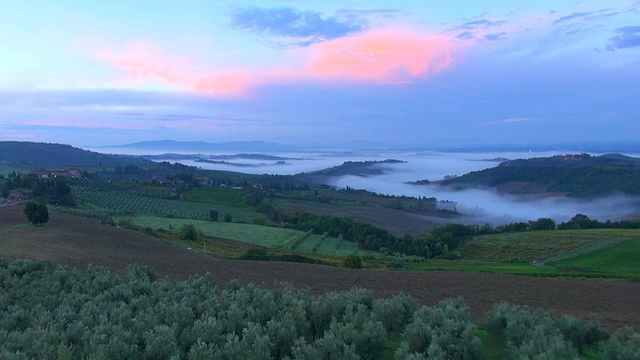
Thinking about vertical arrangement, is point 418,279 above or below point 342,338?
below

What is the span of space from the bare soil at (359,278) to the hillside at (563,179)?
8069 centimetres

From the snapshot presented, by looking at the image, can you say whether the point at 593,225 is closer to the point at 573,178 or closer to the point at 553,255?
the point at 553,255

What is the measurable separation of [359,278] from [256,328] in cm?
1478

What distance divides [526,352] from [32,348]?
26.5 feet

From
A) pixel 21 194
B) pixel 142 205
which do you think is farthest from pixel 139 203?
pixel 21 194

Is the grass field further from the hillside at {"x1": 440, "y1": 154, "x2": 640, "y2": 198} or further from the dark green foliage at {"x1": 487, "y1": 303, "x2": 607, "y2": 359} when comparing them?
the hillside at {"x1": 440, "y1": 154, "x2": 640, "y2": 198}

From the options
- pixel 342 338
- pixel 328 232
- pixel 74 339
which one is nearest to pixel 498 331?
pixel 342 338

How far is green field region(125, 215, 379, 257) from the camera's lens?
44953mm

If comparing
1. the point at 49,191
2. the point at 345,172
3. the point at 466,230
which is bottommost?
the point at 466,230

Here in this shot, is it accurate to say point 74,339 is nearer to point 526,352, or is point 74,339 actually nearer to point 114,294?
point 114,294

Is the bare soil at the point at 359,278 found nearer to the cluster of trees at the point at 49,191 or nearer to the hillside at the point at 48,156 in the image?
the cluster of trees at the point at 49,191

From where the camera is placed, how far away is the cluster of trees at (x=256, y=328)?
26.8ft

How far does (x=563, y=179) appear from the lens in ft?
351

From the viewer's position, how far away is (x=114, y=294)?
1272 cm
